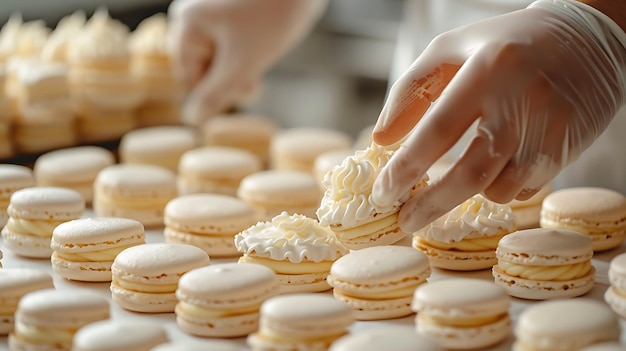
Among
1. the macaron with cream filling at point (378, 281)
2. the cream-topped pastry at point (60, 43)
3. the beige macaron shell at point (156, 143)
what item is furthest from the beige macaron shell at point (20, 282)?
the cream-topped pastry at point (60, 43)

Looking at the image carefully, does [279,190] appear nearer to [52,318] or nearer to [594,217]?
[594,217]

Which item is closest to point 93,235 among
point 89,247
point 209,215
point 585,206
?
point 89,247

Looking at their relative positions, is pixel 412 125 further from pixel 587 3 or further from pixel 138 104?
pixel 138 104

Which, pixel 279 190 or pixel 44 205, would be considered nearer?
pixel 44 205

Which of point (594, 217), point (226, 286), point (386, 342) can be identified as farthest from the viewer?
point (594, 217)

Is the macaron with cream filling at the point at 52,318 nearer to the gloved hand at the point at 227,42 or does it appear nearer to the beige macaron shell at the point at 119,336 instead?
the beige macaron shell at the point at 119,336

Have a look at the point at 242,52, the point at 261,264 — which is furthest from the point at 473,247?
the point at 242,52
